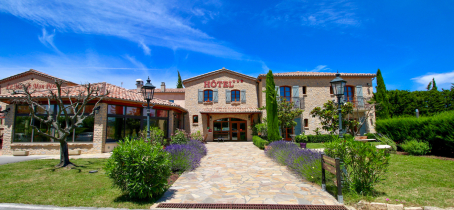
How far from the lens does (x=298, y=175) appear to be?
6.59 metres

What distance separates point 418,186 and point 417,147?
5.58 metres

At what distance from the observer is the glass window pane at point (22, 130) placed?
11.9 meters

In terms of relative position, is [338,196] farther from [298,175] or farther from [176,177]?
[176,177]

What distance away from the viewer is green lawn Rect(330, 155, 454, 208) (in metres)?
4.39

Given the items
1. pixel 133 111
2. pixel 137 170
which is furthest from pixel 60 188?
pixel 133 111

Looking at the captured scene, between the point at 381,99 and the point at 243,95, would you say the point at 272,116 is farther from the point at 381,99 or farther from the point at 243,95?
the point at 381,99

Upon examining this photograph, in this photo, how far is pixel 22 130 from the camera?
39.1 ft

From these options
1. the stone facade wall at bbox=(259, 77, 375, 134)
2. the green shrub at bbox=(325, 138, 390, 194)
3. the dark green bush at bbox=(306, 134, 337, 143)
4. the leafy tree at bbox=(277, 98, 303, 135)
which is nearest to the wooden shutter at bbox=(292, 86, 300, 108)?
the stone facade wall at bbox=(259, 77, 375, 134)

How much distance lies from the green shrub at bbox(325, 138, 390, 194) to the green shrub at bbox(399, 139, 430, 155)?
6862 mm

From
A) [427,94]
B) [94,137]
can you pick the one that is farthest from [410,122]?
[427,94]

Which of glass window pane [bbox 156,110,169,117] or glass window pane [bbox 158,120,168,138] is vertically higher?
glass window pane [bbox 156,110,169,117]

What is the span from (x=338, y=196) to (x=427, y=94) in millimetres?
28767

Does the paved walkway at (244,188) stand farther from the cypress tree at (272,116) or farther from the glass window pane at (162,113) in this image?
the glass window pane at (162,113)

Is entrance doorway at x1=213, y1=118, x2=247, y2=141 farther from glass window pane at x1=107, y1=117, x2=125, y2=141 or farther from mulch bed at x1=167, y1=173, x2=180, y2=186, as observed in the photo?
mulch bed at x1=167, y1=173, x2=180, y2=186
